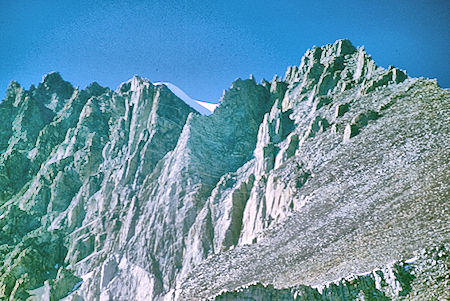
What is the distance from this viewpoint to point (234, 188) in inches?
2502

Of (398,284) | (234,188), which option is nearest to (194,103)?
(234,188)

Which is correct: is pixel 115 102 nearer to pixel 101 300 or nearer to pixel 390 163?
pixel 101 300

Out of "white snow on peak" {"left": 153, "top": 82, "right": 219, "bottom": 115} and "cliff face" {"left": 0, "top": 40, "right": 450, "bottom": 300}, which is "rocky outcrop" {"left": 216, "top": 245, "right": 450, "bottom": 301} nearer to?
"cliff face" {"left": 0, "top": 40, "right": 450, "bottom": 300}

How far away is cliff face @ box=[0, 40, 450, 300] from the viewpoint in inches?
1406

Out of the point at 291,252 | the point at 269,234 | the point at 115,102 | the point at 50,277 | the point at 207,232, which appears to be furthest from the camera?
the point at 115,102

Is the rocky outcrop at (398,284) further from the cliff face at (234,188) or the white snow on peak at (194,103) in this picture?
the white snow on peak at (194,103)

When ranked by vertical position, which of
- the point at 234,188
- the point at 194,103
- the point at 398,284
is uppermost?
the point at 194,103

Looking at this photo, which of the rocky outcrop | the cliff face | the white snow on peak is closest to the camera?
the rocky outcrop

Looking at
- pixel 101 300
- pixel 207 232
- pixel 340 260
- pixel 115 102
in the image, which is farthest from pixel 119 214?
pixel 340 260

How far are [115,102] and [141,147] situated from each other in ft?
97.3

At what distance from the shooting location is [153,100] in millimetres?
93562

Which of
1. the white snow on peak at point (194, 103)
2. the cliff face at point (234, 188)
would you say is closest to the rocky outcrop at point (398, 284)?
the cliff face at point (234, 188)

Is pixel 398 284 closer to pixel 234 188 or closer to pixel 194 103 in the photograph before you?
pixel 234 188

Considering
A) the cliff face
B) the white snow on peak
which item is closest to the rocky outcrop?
the cliff face
